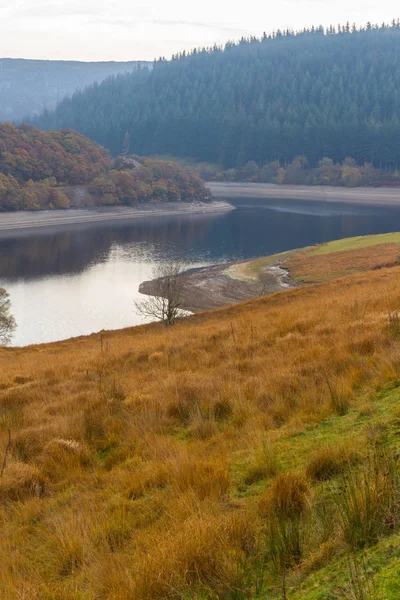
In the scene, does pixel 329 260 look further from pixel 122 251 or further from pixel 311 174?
pixel 311 174

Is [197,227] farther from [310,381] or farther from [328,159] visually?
[310,381]

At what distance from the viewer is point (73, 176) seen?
131125mm

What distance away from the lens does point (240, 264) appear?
6128cm

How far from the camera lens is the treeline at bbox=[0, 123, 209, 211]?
368ft

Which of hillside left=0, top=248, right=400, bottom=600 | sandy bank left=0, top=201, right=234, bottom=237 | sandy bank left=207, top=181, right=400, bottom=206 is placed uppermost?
sandy bank left=207, top=181, right=400, bottom=206

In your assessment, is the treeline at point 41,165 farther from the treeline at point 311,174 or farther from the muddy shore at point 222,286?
the muddy shore at point 222,286

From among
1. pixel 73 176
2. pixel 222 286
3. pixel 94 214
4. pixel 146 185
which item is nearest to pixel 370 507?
pixel 222 286

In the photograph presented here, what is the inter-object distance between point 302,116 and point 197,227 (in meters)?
112

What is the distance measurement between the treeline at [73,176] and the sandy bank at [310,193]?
63.4 feet

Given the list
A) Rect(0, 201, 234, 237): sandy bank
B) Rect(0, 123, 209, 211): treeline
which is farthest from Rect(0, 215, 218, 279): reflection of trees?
Rect(0, 123, 209, 211): treeline

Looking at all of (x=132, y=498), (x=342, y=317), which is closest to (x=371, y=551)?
(x=132, y=498)

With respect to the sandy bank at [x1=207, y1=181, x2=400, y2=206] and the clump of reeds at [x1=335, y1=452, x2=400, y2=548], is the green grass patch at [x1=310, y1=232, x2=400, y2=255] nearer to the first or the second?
the clump of reeds at [x1=335, y1=452, x2=400, y2=548]

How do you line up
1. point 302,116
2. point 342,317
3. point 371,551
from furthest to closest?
point 302,116 → point 342,317 → point 371,551

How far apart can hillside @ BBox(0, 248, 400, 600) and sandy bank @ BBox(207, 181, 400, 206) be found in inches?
4745
